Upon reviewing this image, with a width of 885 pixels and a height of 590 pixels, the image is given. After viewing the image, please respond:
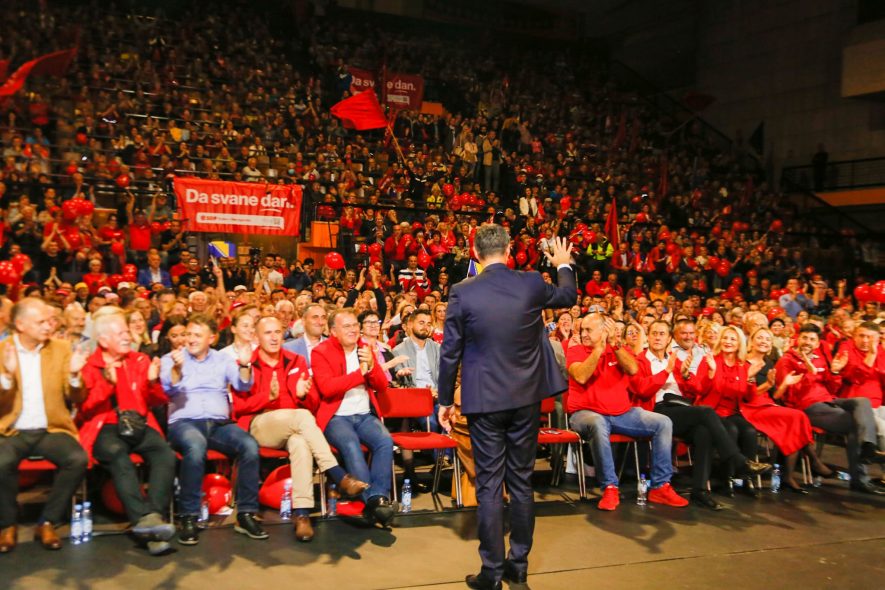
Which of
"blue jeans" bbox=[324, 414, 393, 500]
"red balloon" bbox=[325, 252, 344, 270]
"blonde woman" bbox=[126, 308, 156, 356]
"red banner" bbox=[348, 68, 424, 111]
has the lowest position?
"blue jeans" bbox=[324, 414, 393, 500]

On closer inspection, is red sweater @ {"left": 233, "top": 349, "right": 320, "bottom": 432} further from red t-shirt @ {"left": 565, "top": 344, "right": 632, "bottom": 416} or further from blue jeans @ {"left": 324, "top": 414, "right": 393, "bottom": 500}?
red t-shirt @ {"left": 565, "top": 344, "right": 632, "bottom": 416}

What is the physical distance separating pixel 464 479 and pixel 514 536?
70.9 inches

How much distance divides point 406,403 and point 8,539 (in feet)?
9.50

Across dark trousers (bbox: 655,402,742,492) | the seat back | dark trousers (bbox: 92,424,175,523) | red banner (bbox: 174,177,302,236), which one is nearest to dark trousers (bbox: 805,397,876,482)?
dark trousers (bbox: 655,402,742,492)

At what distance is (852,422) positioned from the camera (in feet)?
23.7

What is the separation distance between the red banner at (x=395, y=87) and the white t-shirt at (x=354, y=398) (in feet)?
44.2

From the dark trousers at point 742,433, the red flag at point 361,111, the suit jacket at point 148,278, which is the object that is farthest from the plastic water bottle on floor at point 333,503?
the red flag at point 361,111

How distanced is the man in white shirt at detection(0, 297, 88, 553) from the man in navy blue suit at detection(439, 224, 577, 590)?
233 centimetres

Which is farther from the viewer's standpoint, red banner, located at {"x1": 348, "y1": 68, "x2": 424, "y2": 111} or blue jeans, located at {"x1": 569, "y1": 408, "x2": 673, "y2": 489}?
red banner, located at {"x1": 348, "y1": 68, "x2": 424, "y2": 111}

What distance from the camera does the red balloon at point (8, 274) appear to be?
8.65 m

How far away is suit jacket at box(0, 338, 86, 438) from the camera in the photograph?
5.00m

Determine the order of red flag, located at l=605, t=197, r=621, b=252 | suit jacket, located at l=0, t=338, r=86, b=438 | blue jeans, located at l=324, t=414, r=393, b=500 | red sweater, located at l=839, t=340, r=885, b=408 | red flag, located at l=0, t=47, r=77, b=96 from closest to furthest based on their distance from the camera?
1. suit jacket, located at l=0, t=338, r=86, b=438
2. blue jeans, located at l=324, t=414, r=393, b=500
3. red sweater, located at l=839, t=340, r=885, b=408
4. red flag, located at l=0, t=47, r=77, b=96
5. red flag, located at l=605, t=197, r=621, b=252

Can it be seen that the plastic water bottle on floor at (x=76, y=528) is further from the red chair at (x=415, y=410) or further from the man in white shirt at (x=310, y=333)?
the red chair at (x=415, y=410)

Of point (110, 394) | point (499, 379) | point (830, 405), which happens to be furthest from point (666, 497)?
point (110, 394)
